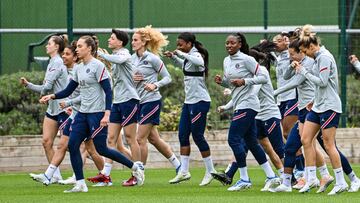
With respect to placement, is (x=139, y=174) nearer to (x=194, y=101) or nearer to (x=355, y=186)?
(x=194, y=101)

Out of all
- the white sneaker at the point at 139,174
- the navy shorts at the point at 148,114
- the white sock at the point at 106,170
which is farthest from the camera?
the navy shorts at the point at 148,114

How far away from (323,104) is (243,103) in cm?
126

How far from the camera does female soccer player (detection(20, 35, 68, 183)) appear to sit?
17.5m

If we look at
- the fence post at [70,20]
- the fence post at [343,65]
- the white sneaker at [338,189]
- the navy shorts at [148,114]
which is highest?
the fence post at [70,20]

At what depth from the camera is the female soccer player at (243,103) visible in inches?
619

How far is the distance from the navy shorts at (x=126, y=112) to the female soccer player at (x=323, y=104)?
3071 millimetres

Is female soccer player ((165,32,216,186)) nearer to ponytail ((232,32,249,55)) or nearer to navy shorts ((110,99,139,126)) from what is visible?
navy shorts ((110,99,139,126))

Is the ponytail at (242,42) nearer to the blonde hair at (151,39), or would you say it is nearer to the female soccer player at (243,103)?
the female soccer player at (243,103)

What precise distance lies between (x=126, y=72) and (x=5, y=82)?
4417mm

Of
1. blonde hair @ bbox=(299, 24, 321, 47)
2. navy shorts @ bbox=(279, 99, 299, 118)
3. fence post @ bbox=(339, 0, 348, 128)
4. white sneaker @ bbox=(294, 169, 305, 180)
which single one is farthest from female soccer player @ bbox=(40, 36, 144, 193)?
fence post @ bbox=(339, 0, 348, 128)

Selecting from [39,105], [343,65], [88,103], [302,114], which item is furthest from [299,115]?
[39,105]

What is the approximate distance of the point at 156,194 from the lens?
50.4 ft

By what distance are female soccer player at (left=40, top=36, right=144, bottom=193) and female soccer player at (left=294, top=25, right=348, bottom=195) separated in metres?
2.53

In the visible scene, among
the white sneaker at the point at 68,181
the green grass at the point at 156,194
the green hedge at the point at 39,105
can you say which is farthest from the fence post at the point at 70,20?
the white sneaker at the point at 68,181
